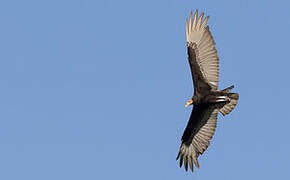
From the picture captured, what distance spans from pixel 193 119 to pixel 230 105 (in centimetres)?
148

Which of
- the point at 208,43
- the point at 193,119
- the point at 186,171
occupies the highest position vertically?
the point at 208,43

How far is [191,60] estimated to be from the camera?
23188mm

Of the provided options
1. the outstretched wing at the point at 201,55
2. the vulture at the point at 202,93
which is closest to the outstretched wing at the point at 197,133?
the vulture at the point at 202,93

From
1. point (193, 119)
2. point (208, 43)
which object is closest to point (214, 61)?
point (208, 43)

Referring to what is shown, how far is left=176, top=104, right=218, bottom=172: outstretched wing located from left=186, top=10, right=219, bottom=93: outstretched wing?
872mm

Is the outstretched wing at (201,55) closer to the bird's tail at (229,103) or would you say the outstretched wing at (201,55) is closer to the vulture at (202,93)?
the vulture at (202,93)

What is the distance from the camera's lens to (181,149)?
78.0ft

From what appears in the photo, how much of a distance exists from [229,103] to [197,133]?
162cm

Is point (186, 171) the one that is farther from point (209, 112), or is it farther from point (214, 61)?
point (214, 61)

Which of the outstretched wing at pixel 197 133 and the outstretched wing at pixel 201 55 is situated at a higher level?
the outstretched wing at pixel 201 55

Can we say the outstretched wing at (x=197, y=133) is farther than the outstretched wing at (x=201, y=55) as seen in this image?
Yes

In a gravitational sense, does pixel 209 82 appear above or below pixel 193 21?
below

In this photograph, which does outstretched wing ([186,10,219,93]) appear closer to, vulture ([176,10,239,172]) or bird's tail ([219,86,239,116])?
vulture ([176,10,239,172])

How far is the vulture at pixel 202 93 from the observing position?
2297cm
